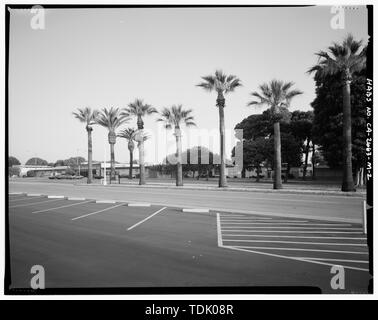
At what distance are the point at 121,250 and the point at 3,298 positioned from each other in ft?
7.90

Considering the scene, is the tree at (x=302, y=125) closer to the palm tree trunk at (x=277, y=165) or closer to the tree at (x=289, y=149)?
the tree at (x=289, y=149)

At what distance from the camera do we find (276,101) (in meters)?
23.9

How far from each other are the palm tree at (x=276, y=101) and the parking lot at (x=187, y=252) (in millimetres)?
14589

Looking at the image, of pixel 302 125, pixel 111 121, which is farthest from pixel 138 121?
pixel 302 125

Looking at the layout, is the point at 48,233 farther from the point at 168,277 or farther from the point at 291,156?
the point at 291,156

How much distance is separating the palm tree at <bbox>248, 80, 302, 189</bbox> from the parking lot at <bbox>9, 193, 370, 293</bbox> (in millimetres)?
14589

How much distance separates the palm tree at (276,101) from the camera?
23.4 m

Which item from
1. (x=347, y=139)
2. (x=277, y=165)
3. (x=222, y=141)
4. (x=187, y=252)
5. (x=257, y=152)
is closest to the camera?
(x=187, y=252)

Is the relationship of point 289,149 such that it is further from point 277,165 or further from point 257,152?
point 277,165

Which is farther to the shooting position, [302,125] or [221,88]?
[302,125]

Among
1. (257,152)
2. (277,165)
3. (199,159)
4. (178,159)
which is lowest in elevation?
(277,165)

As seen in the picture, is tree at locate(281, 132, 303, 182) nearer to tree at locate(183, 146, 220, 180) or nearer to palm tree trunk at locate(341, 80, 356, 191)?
palm tree trunk at locate(341, 80, 356, 191)

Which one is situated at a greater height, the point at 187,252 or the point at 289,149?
the point at 289,149

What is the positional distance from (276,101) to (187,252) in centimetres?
2147
